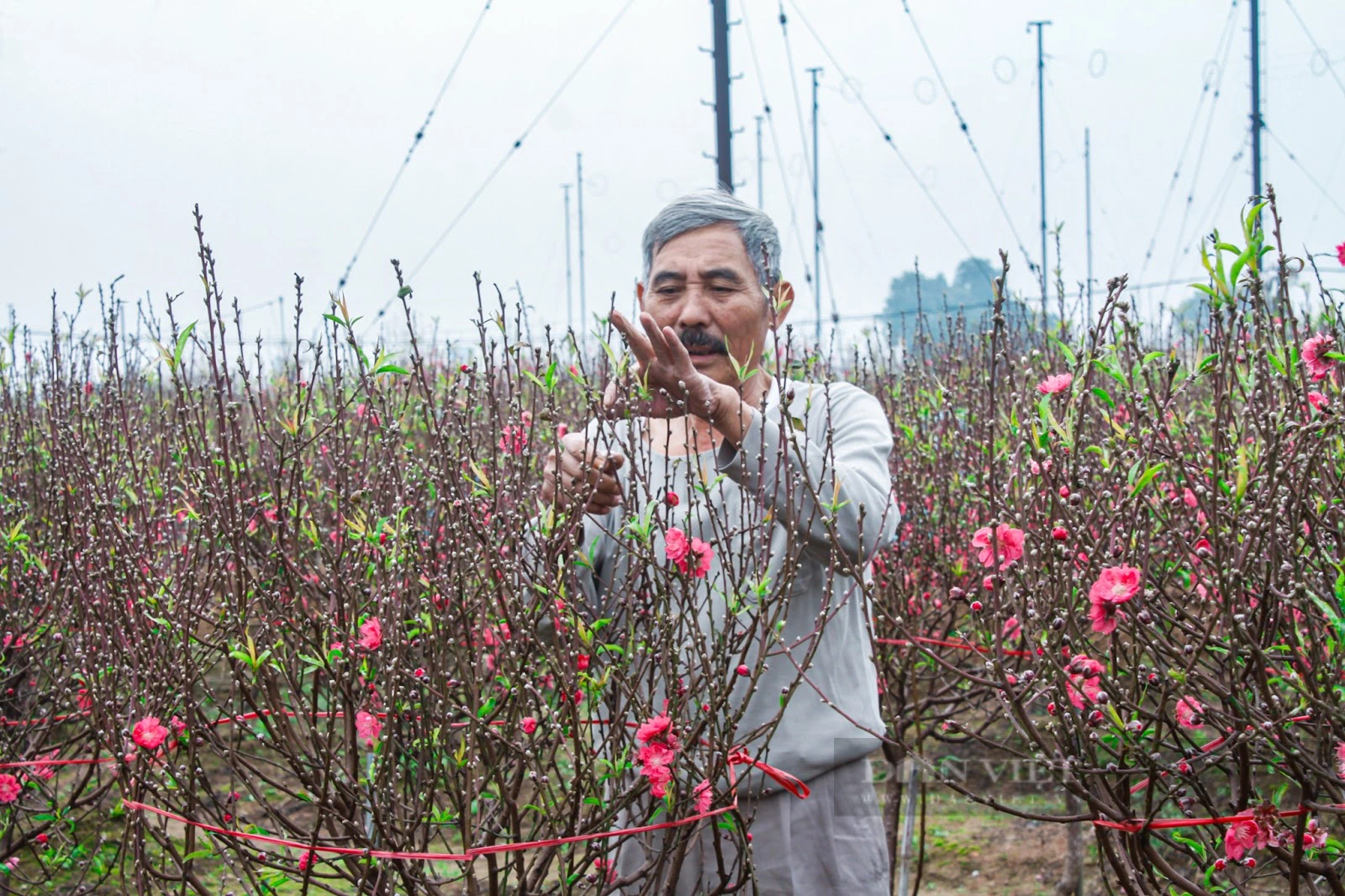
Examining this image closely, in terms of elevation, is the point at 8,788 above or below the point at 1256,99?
below

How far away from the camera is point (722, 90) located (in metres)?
5.11

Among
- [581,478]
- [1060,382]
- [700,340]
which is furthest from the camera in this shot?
[700,340]

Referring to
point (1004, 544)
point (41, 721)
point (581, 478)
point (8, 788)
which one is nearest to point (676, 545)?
point (581, 478)

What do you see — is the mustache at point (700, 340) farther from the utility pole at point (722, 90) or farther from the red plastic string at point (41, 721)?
the utility pole at point (722, 90)

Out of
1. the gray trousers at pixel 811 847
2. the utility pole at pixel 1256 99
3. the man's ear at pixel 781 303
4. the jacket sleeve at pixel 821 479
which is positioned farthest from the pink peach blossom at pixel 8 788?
the utility pole at pixel 1256 99

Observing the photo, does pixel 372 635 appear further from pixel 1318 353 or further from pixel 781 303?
pixel 1318 353

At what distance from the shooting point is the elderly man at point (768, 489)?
182 centimetres

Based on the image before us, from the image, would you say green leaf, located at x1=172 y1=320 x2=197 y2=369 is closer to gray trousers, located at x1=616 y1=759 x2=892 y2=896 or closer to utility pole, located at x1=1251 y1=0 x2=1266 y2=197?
gray trousers, located at x1=616 y1=759 x2=892 y2=896

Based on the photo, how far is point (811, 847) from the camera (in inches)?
81.9

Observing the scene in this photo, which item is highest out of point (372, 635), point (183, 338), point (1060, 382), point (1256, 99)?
point (1256, 99)

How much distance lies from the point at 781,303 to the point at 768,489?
0.40 meters

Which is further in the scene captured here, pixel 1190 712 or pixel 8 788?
pixel 8 788

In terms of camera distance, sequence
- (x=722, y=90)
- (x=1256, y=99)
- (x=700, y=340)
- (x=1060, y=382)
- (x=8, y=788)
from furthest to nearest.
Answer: (x=1256, y=99) < (x=722, y=90) < (x=8, y=788) < (x=700, y=340) < (x=1060, y=382)

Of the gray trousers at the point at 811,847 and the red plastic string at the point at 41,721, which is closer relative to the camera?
the gray trousers at the point at 811,847
